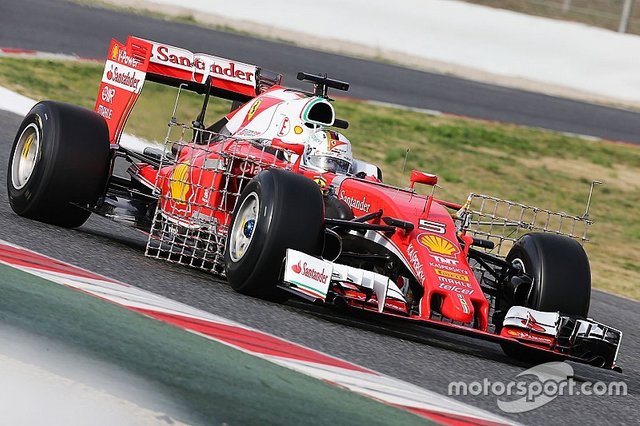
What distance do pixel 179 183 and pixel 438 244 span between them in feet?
6.34

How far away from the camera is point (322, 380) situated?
4.91 metres

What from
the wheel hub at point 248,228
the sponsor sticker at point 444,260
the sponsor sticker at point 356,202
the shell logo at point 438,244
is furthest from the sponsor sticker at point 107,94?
the sponsor sticker at point 444,260

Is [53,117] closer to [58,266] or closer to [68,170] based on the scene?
[68,170]

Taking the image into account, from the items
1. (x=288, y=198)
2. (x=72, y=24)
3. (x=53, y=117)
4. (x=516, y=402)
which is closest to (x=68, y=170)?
(x=53, y=117)

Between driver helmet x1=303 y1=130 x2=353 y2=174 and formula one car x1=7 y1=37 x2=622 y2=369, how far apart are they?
97mm

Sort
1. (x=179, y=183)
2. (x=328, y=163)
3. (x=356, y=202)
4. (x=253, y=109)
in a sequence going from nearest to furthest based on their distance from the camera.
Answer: (x=356, y=202) → (x=328, y=163) → (x=179, y=183) → (x=253, y=109)

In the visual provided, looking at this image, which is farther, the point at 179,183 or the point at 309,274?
the point at 179,183

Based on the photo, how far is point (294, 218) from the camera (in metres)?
6.28

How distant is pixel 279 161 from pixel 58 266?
1.79m

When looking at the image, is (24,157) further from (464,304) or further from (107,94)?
(464,304)

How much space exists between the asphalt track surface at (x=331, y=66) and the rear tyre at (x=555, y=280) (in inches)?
465

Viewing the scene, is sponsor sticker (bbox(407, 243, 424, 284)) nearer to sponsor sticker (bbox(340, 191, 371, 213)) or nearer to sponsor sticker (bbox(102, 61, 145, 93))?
sponsor sticker (bbox(340, 191, 371, 213))

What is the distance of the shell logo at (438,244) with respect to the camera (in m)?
6.66

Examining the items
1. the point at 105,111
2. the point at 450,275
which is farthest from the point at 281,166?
the point at 105,111
